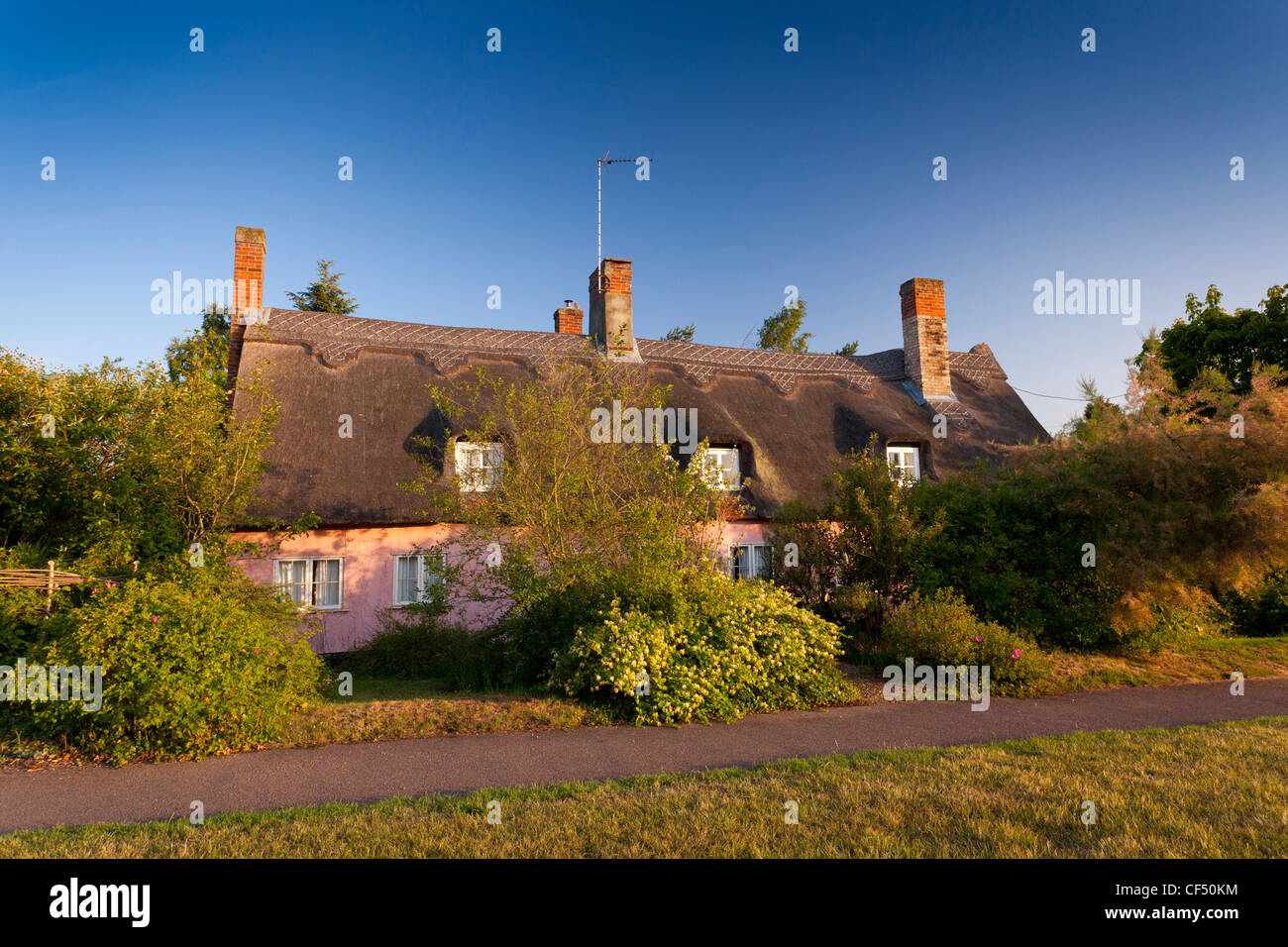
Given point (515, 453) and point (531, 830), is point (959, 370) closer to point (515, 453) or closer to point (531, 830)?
point (515, 453)

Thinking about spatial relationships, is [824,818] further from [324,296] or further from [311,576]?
[324,296]

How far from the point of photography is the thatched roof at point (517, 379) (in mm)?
13812

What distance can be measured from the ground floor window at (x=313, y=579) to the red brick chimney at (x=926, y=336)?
15425mm

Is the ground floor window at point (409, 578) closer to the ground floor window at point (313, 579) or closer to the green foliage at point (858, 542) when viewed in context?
the ground floor window at point (313, 579)

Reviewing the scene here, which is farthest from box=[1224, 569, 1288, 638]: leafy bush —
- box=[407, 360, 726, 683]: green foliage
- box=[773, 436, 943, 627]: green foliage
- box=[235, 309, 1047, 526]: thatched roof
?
box=[407, 360, 726, 683]: green foliage

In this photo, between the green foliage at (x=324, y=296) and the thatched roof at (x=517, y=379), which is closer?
the thatched roof at (x=517, y=379)

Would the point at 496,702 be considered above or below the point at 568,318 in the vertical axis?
below

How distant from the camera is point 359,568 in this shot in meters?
13.5

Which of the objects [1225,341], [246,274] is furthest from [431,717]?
[1225,341]

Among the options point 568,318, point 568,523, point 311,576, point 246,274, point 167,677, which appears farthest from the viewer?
point 568,318

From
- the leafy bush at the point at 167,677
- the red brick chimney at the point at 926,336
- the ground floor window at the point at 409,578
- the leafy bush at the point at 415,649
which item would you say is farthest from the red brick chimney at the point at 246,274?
the red brick chimney at the point at 926,336

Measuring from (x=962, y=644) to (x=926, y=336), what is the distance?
42.1ft

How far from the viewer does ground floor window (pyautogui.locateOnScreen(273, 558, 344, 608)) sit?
13281 millimetres

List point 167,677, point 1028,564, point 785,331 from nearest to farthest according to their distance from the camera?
1. point 167,677
2. point 1028,564
3. point 785,331
